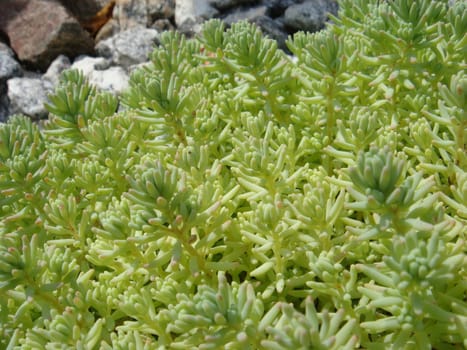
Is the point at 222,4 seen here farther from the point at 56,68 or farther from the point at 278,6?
the point at 56,68

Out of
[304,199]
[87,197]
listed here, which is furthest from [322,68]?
[87,197]

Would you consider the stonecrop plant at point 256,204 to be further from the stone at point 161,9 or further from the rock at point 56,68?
the stone at point 161,9

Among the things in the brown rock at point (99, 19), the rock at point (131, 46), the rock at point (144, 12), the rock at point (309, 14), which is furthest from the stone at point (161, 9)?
the rock at point (309, 14)

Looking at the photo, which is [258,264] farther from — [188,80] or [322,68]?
[188,80]

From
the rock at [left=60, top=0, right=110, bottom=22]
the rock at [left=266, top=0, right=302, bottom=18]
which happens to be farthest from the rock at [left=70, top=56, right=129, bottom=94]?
the rock at [left=266, top=0, right=302, bottom=18]

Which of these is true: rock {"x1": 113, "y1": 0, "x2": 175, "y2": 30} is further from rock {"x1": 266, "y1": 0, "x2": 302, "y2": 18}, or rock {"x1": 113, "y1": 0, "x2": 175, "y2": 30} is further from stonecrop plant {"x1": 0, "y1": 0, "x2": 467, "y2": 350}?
stonecrop plant {"x1": 0, "y1": 0, "x2": 467, "y2": 350}
